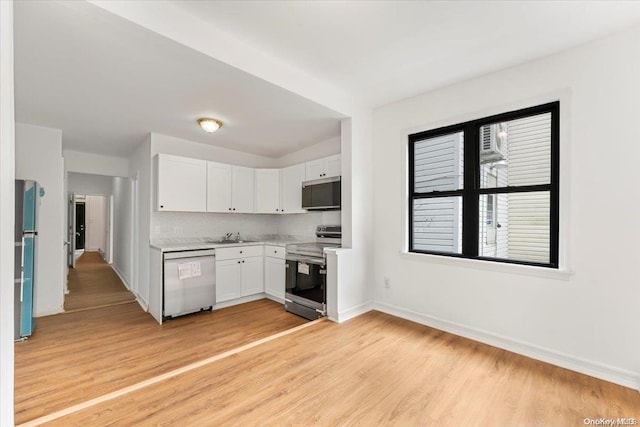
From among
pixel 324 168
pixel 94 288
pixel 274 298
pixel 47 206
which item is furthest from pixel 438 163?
pixel 94 288

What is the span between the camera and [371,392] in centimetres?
198

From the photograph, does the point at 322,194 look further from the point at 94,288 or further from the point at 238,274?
the point at 94,288

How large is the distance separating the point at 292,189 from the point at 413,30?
9.67 feet

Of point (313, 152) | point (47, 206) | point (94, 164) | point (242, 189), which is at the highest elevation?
point (313, 152)

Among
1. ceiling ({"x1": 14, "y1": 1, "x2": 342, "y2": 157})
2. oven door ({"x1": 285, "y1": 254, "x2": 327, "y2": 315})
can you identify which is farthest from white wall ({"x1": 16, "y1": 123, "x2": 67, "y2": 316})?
oven door ({"x1": 285, "y1": 254, "x2": 327, "y2": 315})

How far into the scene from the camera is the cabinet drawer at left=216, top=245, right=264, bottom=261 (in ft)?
13.5

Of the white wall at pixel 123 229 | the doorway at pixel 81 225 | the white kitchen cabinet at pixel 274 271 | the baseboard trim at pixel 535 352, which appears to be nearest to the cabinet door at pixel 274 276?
the white kitchen cabinet at pixel 274 271

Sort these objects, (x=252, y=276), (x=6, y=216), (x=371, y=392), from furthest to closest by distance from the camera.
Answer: (x=252, y=276), (x=371, y=392), (x=6, y=216)

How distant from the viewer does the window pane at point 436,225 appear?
3.31 meters

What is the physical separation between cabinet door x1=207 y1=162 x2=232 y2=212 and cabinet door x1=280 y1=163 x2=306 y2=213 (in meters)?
0.89

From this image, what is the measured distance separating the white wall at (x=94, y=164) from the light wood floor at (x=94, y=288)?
2199 mm

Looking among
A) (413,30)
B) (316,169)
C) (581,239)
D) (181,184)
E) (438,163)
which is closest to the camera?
(413,30)

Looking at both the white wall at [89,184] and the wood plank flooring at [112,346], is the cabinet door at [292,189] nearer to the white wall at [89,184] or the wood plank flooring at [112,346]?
the wood plank flooring at [112,346]

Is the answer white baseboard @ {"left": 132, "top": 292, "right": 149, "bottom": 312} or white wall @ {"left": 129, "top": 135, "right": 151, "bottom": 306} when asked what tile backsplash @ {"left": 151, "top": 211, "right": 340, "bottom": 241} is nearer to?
white wall @ {"left": 129, "top": 135, "right": 151, "bottom": 306}
